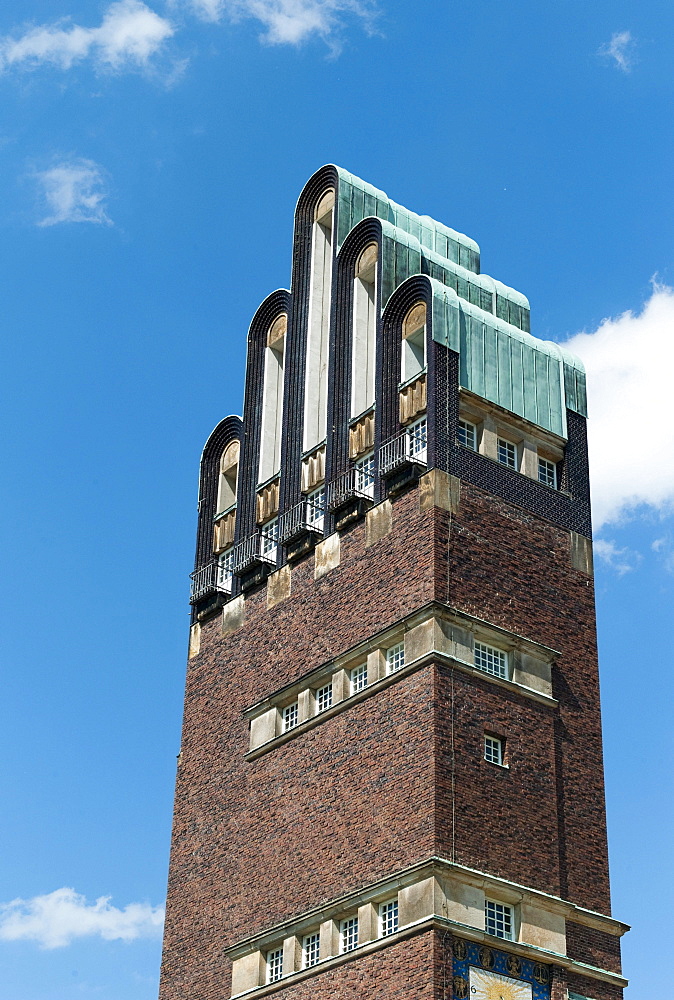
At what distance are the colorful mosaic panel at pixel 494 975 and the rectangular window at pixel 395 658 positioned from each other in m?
8.84

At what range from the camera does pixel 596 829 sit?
168 ft

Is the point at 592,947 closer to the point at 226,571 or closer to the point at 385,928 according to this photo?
the point at 385,928

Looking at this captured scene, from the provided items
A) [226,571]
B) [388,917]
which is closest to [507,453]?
[226,571]

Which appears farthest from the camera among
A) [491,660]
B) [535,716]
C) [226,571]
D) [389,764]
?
[226,571]

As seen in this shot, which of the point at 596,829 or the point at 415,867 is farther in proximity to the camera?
the point at 596,829

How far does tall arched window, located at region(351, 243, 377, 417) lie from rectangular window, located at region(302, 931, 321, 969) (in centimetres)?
1773

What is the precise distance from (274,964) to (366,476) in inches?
622

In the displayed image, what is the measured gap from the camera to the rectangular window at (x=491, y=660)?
5084 centimetres

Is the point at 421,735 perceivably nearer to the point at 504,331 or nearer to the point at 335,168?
the point at 504,331

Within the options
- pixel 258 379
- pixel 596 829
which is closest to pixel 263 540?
pixel 258 379

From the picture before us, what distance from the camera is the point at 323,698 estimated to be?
5331 centimetres

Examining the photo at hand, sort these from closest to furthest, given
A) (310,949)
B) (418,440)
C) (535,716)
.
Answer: (310,949), (535,716), (418,440)

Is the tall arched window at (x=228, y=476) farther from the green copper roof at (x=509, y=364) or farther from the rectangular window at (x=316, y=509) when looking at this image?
the green copper roof at (x=509, y=364)

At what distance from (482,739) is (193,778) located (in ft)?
42.4
